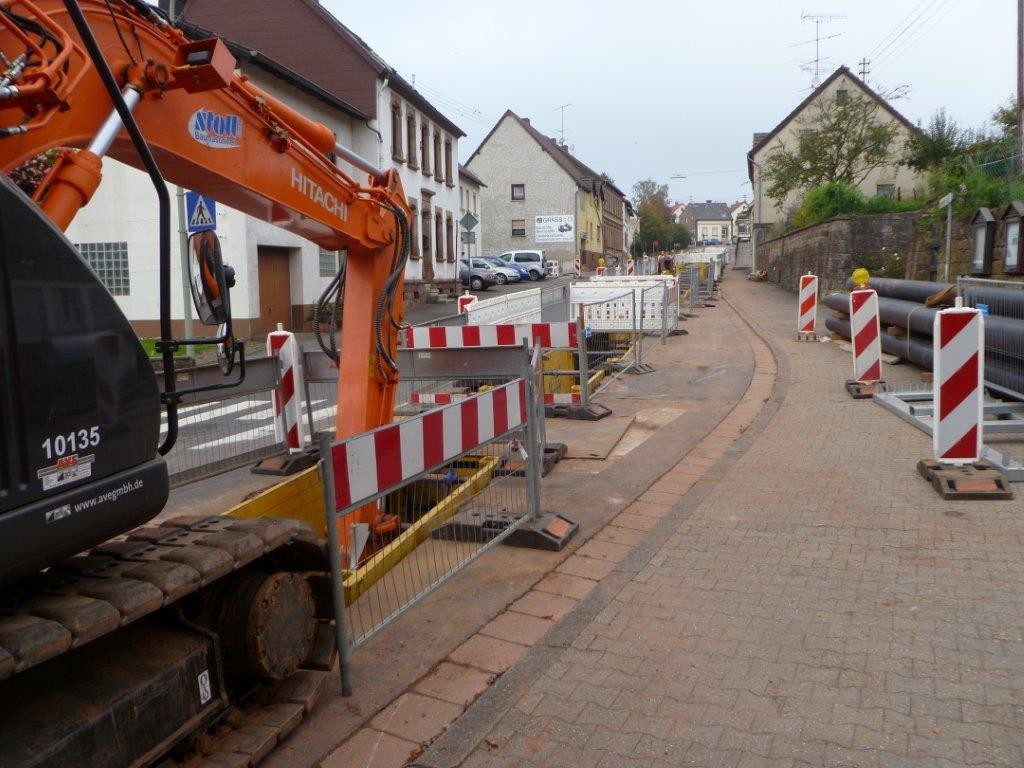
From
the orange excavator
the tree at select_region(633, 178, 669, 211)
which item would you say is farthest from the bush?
the tree at select_region(633, 178, 669, 211)

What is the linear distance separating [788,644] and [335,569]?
Answer: 2129 millimetres

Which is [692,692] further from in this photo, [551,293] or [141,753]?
[551,293]

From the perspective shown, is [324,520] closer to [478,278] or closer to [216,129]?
[216,129]

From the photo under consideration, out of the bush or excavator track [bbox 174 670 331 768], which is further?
the bush

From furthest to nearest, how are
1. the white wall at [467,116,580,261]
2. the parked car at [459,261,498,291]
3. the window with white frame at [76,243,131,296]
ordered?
the white wall at [467,116,580,261] < the parked car at [459,261,498,291] < the window with white frame at [76,243,131,296]

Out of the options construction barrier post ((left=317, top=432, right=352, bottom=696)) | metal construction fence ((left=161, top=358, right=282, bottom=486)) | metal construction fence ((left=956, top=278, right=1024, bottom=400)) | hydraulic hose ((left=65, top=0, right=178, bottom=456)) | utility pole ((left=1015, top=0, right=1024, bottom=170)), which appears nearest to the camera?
hydraulic hose ((left=65, top=0, right=178, bottom=456))

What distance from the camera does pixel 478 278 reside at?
43.7m

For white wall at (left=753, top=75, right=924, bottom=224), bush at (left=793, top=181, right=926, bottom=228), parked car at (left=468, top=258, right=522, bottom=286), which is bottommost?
parked car at (left=468, top=258, right=522, bottom=286)

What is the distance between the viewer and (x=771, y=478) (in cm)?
723

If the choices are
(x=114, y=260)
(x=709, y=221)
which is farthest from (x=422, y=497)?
(x=709, y=221)

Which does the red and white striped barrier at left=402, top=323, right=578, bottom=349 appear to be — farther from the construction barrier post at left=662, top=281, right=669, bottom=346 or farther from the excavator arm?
the construction barrier post at left=662, top=281, right=669, bottom=346

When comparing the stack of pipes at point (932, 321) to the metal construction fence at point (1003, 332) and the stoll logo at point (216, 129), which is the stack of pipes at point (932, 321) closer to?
the metal construction fence at point (1003, 332)

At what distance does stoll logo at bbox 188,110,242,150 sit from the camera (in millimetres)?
4070

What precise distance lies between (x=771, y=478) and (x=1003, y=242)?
13168 mm
